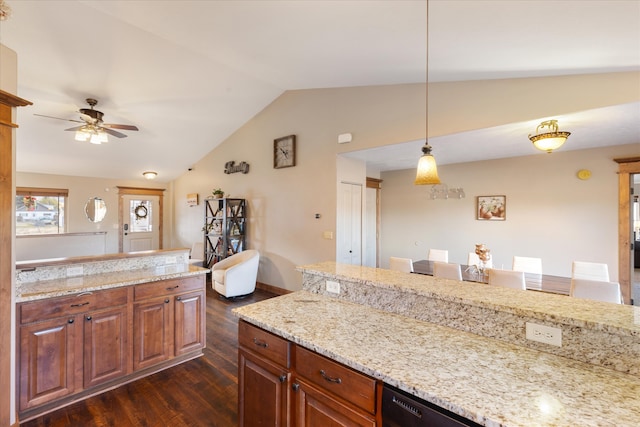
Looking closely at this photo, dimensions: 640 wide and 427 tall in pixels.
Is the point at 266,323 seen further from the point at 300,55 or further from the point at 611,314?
the point at 300,55

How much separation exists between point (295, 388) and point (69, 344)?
194 centimetres

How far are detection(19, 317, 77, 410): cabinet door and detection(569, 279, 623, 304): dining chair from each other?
14.4 ft

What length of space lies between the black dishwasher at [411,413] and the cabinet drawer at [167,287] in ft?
7.52

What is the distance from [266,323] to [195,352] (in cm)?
191

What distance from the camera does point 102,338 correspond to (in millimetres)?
2234

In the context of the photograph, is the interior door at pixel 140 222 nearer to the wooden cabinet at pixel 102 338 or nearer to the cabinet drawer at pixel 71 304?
the wooden cabinet at pixel 102 338

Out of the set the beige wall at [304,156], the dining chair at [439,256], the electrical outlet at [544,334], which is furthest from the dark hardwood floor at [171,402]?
the dining chair at [439,256]

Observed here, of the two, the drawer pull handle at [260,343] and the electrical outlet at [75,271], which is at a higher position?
the electrical outlet at [75,271]

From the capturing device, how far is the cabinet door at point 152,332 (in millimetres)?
2422

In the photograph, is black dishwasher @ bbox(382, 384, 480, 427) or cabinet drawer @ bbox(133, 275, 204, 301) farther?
cabinet drawer @ bbox(133, 275, 204, 301)

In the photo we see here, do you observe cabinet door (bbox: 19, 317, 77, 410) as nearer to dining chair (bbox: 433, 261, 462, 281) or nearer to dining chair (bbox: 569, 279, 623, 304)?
dining chair (bbox: 433, 261, 462, 281)

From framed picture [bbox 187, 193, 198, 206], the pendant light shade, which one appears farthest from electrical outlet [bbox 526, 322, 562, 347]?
framed picture [bbox 187, 193, 198, 206]

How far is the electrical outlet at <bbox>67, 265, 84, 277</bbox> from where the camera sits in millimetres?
2453

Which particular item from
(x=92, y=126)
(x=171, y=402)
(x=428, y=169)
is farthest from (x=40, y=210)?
(x=428, y=169)
